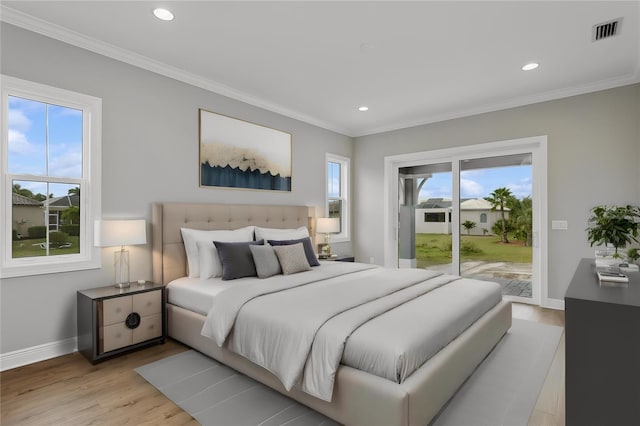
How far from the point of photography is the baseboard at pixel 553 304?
13.7 feet

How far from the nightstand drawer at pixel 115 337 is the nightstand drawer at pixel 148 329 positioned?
6 centimetres

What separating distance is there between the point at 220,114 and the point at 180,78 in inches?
23.1

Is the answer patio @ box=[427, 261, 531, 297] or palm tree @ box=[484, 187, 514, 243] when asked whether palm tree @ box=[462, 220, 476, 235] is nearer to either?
palm tree @ box=[484, 187, 514, 243]

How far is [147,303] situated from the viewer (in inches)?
117

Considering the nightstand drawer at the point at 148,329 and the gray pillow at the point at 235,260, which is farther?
the gray pillow at the point at 235,260

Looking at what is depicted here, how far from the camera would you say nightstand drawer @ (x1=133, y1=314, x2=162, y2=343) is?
114 inches

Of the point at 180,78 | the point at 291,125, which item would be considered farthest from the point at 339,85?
the point at 180,78

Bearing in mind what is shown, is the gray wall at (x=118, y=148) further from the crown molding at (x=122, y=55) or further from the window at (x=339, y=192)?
the window at (x=339, y=192)

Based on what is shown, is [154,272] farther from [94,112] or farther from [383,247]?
[383,247]

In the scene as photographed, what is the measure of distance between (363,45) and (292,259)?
216 centimetres

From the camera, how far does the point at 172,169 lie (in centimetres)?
362

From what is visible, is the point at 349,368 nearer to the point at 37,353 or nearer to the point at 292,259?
the point at 292,259

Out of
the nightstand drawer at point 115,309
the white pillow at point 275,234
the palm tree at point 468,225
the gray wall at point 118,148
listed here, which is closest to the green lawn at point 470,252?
the palm tree at point 468,225

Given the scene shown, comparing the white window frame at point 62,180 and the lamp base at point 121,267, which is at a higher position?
the white window frame at point 62,180
